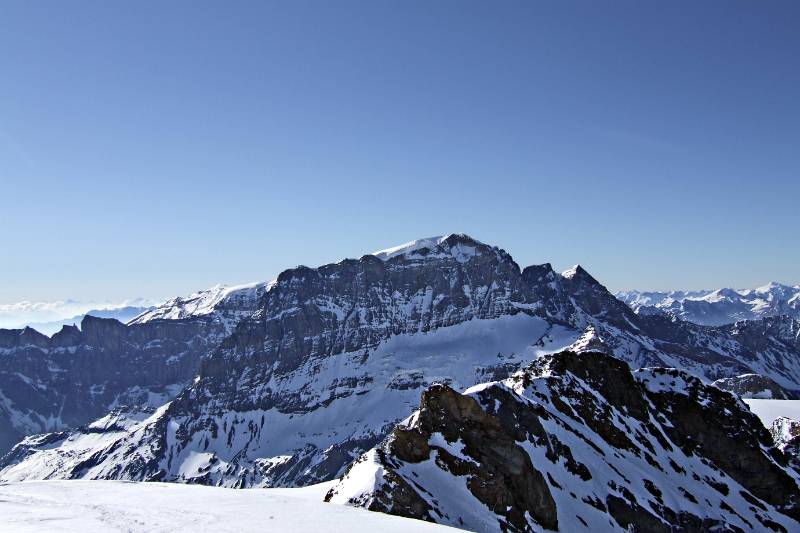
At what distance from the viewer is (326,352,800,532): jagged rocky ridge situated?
224 ft

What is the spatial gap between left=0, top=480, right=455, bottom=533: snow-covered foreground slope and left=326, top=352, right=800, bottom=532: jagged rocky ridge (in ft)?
34.3

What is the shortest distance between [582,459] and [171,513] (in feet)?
198

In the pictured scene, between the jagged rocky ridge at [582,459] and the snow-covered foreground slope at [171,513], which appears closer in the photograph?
the snow-covered foreground slope at [171,513]

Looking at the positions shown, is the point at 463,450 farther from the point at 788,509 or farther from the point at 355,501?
the point at 788,509

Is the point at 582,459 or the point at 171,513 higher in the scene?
the point at 171,513

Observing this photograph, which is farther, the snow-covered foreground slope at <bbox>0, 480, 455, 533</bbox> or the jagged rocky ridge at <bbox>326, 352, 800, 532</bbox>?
the jagged rocky ridge at <bbox>326, 352, 800, 532</bbox>

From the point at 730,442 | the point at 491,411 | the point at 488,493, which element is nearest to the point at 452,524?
the point at 488,493

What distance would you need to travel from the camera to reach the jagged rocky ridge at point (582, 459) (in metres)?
68.3

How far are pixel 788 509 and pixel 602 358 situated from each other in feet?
124

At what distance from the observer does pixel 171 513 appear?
157 feet

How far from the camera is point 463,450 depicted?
2948 inches

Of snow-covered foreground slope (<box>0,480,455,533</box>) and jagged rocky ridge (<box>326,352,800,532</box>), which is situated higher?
snow-covered foreground slope (<box>0,480,455,533</box>)

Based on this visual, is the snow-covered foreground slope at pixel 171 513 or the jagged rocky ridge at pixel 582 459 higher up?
the snow-covered foreground slope at pixel 171 513

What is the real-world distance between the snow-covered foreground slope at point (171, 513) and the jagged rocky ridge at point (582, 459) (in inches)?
411
